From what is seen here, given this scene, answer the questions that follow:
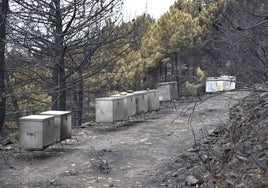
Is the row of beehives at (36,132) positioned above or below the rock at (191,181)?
above

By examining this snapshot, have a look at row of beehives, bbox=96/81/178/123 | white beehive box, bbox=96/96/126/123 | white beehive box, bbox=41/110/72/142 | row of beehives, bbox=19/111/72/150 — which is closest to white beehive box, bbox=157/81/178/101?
row of beehives, bbox=96/81/178/123

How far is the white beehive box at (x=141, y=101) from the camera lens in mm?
15578

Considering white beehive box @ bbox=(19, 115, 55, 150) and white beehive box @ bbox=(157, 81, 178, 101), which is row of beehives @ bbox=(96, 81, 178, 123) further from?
white beehive box @ bbox=(19, 115, 55, 150)

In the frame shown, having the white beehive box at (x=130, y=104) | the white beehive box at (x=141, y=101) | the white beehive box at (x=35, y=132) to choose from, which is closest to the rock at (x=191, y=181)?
the white beehive box at (x=35, y=132)

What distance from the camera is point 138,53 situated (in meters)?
26.7

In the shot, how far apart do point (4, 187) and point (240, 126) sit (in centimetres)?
469

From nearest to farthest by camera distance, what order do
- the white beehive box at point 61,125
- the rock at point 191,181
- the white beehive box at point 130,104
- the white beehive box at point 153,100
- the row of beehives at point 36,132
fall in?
the rock at point 191,181 < the row of beehives at point 36,132 < the white beehive box at point 61,125 < the white beehive box at point 130,104 < the white beehive box at point 153,100

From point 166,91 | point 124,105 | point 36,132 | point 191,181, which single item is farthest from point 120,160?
point 166,91

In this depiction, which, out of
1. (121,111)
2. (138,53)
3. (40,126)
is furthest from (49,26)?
(138,53)

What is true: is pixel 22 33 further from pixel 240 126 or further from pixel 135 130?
pixel 240 126

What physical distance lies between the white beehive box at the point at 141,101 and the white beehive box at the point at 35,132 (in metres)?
5.76

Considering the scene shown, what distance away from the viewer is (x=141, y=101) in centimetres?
1588

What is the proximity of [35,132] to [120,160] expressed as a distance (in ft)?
7.06

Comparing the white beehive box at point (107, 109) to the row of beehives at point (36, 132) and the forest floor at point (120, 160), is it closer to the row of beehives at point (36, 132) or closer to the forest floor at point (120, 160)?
the forest floor at point (120, 160)
